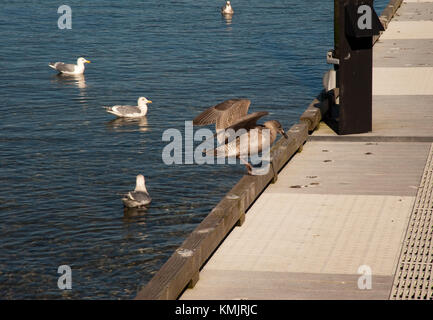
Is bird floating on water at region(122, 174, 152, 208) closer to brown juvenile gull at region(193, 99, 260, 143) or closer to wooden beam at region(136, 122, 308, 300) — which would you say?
wooden beam at region(136, 122, 308, 300)

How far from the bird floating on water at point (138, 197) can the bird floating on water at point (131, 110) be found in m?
7.33

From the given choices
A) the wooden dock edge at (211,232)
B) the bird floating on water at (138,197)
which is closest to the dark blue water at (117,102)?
the bird floating on water at (138,197)

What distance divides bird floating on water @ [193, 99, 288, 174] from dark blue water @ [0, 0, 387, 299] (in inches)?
103

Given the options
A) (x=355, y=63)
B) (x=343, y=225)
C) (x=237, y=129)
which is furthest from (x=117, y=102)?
(x=343, y=225)

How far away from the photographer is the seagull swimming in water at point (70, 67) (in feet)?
101

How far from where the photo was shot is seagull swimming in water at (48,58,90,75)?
3093cm

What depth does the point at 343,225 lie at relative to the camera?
13727 mm

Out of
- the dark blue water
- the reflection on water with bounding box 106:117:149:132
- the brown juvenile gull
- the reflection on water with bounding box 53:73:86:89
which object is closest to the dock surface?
the brown juvenile gull

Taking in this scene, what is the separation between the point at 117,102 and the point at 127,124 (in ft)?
7.64

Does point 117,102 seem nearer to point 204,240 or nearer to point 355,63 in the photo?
point 355,63

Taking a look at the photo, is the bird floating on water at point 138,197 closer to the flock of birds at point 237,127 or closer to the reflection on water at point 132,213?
the reflection on water at point 132,213

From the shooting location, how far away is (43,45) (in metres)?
36.2
